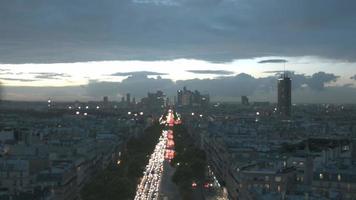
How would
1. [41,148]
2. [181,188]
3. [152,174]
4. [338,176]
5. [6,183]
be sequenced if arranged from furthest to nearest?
[152,174] < [41,148] < [181,188] < [6,183] < [338,176]

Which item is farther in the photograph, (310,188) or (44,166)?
(44,166)

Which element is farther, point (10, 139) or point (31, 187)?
point (10, 139)

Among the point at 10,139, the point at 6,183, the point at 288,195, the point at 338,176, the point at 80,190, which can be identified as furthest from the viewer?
the point at 10,139

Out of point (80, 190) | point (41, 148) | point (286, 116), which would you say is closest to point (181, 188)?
point (80, 190)

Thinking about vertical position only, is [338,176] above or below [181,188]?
above

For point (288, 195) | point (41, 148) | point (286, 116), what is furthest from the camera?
point (286, 116)

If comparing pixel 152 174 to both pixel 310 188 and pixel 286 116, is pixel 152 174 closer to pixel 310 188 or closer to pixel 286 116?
pixel 310 188

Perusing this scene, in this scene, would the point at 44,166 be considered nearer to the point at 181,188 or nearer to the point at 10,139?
the point at 181,188

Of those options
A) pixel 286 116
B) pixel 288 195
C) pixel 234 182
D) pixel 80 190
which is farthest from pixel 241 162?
pixel 286 116

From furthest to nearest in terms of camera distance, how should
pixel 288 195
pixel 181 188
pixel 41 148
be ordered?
pixel 41 148 → pixel 181 188 → pixel 288 195
